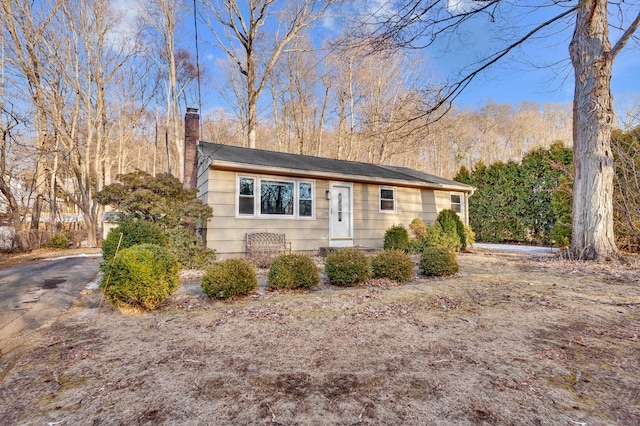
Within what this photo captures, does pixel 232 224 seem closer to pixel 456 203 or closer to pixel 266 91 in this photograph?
pixel 456 203

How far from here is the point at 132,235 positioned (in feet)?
21.6

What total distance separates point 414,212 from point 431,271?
6.06m

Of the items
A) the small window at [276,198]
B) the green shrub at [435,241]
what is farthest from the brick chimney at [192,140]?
the green shrub at [435,241]

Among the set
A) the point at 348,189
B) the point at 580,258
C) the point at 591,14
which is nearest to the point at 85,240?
the point at 348,189

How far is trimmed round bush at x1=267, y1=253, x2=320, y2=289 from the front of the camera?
529cm

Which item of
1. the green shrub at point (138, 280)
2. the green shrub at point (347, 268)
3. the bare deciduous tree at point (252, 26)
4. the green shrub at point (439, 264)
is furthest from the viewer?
the bare deciduous tree at point (252, 26)

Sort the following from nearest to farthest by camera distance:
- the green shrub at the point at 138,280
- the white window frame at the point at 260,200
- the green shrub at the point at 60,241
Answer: the green shrub at the point at 138,280 < the white window frame at the point at 260,200 < the green shrub at the point at 60,241

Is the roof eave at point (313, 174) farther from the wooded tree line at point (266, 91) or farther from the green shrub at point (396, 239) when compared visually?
the green shrub at point (396, 239)

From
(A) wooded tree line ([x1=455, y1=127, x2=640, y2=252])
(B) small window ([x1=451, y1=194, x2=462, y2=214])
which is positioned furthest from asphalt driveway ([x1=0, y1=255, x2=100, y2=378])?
(B) small window ([x1=451, y1=194, x2=462, y2=214])

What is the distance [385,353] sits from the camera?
9.04 feet

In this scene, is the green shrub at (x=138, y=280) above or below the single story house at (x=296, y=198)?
below

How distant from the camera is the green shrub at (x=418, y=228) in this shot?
36.9ft

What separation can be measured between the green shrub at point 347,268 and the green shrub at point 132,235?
3727 millimetres

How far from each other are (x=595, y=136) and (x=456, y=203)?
21.5ft
